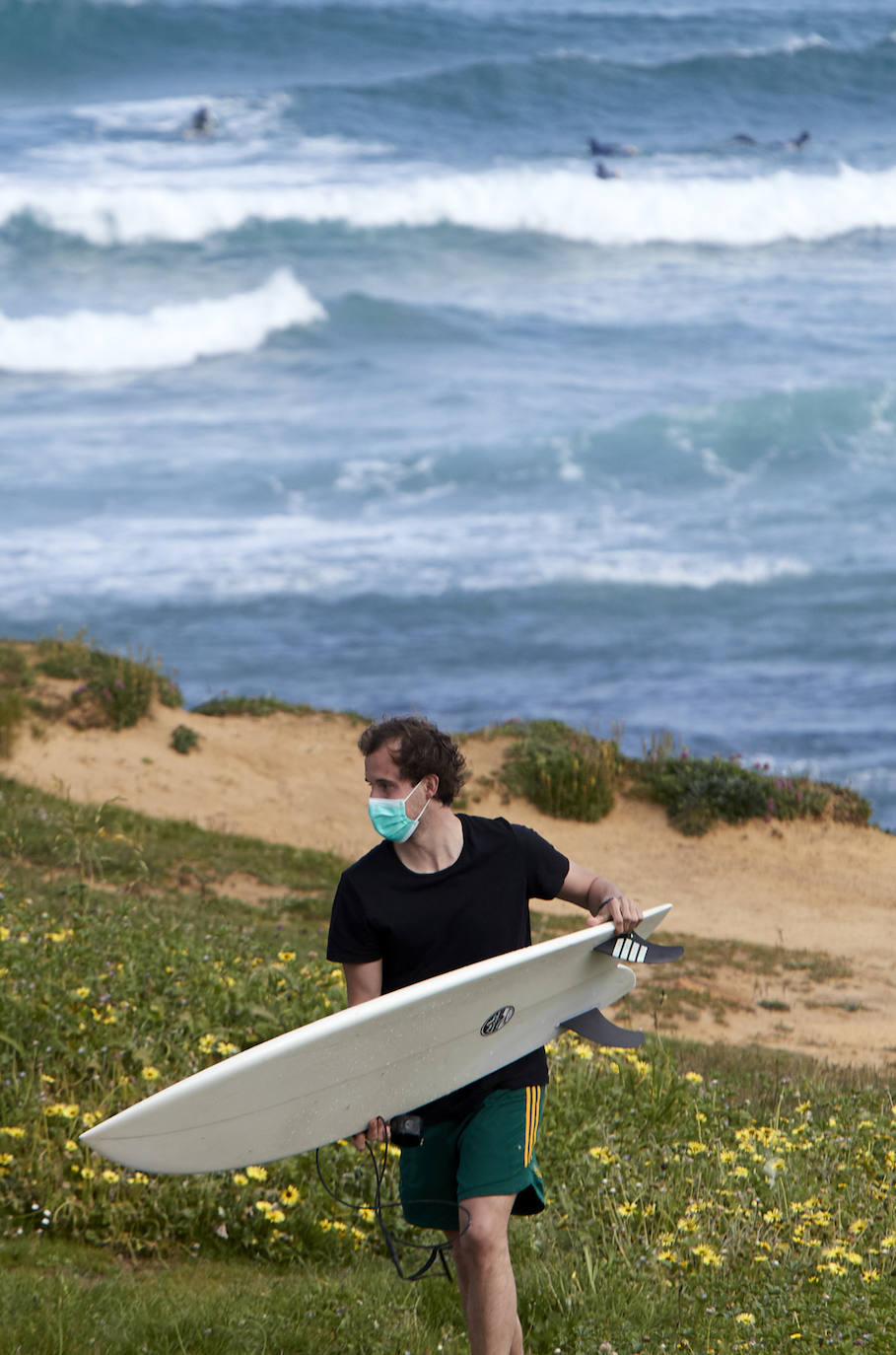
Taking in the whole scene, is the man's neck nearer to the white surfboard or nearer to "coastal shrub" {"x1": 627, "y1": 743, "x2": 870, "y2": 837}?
the white surfboard

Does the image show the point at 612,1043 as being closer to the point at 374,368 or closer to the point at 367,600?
the point at 367,600

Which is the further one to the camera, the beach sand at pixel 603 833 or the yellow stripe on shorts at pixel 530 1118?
the beach sand at pixel 603 833

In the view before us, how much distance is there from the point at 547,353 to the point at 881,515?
39.3 ft

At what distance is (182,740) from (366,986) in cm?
1245

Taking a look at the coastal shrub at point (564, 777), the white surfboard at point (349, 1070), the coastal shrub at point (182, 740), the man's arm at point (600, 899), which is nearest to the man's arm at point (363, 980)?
the white surfboard at point (349, 1070)

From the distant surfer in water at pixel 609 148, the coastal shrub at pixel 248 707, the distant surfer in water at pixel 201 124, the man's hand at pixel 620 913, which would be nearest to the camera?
the man's hand at pixel 620 913

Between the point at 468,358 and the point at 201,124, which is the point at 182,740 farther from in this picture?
the point at 201,124

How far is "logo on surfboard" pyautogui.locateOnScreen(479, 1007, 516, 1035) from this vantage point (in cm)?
377

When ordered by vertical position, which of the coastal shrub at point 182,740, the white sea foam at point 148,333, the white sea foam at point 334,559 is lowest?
the coastal shrub at point 182,740

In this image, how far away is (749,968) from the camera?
37.5 ft

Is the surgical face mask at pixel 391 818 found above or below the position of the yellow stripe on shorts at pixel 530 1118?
above

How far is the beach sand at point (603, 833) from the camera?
41.2ft

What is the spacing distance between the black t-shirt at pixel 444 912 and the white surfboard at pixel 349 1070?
2.6 inches

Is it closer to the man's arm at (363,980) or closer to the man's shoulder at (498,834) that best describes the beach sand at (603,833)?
the man's shoulder at (498,834)
